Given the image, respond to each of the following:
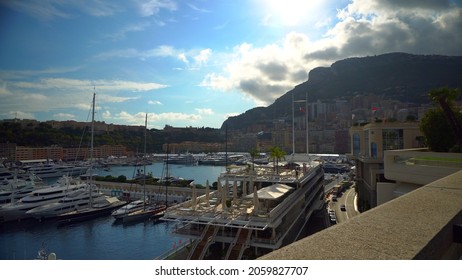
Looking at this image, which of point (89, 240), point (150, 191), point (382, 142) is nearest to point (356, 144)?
point (382, 142)

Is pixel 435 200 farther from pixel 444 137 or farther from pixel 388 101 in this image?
pixel 388 101

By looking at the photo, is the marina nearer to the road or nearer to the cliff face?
the road

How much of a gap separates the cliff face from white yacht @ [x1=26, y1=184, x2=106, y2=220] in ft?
54.9

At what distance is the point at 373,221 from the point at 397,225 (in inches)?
5.7

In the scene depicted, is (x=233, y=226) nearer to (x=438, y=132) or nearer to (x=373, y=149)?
(x=438, y=132)

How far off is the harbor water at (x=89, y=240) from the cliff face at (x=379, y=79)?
1050 centimetres

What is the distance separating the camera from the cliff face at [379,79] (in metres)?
9.83

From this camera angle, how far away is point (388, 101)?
26.8 metres

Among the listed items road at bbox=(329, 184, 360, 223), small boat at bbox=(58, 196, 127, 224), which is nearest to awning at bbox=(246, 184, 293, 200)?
road at bbox=(329, 184, 360, 223)

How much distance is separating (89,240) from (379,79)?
98.8ft

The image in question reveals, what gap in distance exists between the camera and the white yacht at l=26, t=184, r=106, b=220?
15.9m
